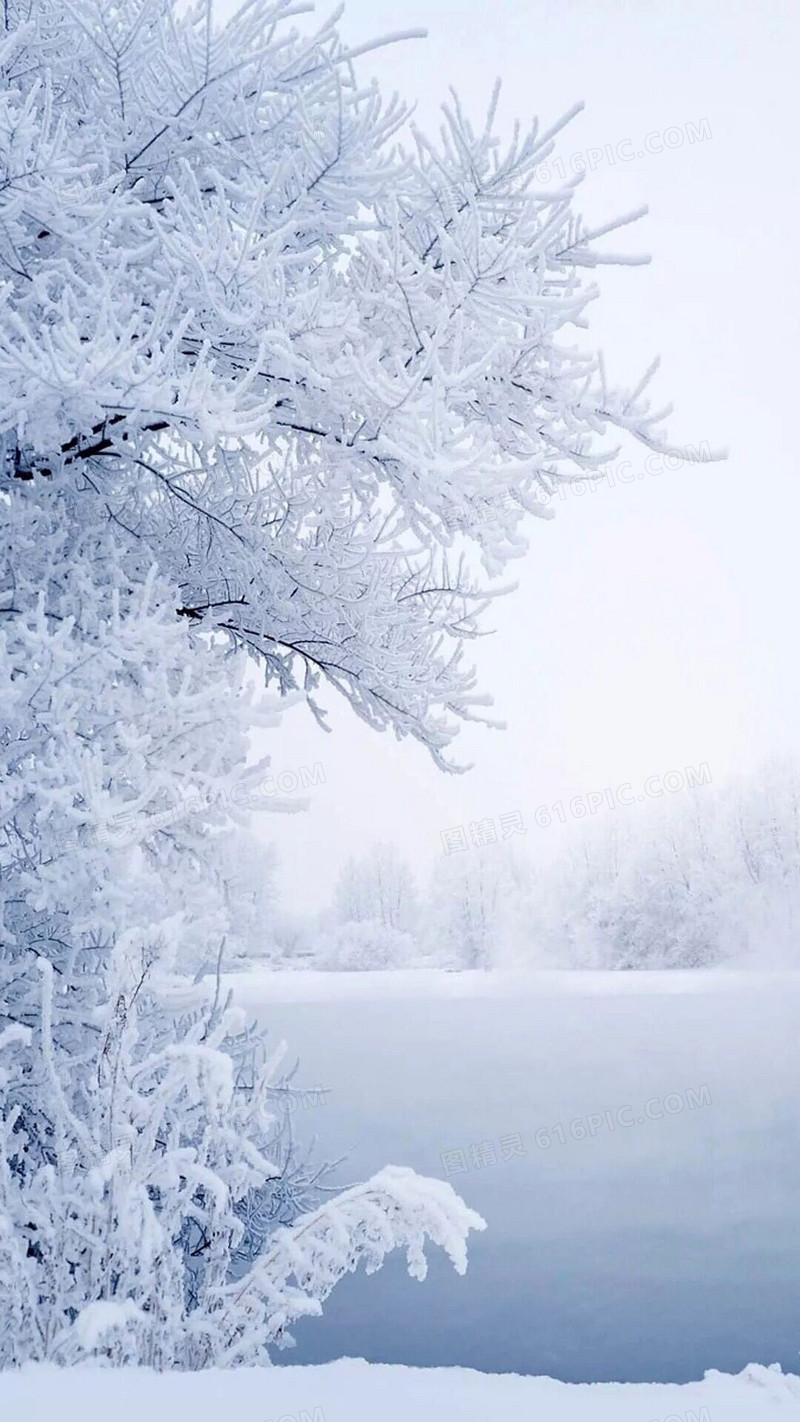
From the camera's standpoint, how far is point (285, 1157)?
4.64 m

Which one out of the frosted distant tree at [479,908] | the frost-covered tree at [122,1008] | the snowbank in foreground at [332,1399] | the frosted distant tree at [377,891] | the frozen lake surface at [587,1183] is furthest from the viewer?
the frosted distant tree at [377,891]

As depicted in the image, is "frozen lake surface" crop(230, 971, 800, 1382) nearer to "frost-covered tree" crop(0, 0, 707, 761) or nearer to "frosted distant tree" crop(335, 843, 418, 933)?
"frost-covered tree" crop(0, 0, 707, 761)

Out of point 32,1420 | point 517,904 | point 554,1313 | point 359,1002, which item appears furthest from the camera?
point 517,904

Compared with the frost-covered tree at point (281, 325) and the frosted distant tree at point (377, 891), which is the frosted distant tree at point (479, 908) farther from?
the frost-covered tree at point (281, 325)

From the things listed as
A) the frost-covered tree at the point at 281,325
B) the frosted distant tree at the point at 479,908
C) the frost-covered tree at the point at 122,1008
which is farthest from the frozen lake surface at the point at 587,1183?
the frosted distant tree at the point at 479,908

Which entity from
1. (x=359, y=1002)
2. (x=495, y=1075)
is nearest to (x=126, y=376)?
(x=495, y=1075)

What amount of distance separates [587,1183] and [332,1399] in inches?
499

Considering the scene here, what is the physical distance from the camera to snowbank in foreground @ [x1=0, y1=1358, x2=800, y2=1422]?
7.50 feet

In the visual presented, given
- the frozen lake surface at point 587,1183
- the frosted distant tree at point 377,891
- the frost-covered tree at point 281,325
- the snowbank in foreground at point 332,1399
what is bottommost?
the frozen lake surface at point 587,1183

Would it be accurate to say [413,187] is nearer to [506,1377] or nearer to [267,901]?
[506,1377]

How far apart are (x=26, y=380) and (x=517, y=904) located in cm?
5823

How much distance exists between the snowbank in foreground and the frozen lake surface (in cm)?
192

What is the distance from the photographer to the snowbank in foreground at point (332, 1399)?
2285 millimetres

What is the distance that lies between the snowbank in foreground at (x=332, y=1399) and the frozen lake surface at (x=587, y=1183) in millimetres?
1923
